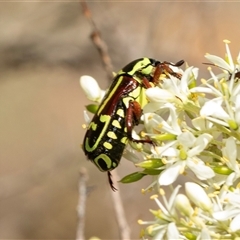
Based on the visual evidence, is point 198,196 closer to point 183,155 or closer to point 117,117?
point 183,155

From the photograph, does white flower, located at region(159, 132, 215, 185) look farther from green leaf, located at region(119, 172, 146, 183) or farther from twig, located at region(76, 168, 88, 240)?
twig, located at region(76, 168, 88, 240)

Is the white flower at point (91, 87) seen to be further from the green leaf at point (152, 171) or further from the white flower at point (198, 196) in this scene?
the white flower at point (198, 196)

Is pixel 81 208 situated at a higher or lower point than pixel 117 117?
lower

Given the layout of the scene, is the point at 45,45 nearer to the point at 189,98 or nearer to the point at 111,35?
the point at 111,35

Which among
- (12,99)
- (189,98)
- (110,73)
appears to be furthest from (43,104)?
(189,98)

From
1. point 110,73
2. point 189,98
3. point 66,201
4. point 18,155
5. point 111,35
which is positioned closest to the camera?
point 189,98

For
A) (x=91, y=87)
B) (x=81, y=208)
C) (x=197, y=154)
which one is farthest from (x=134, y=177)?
(x=81, y=208)
